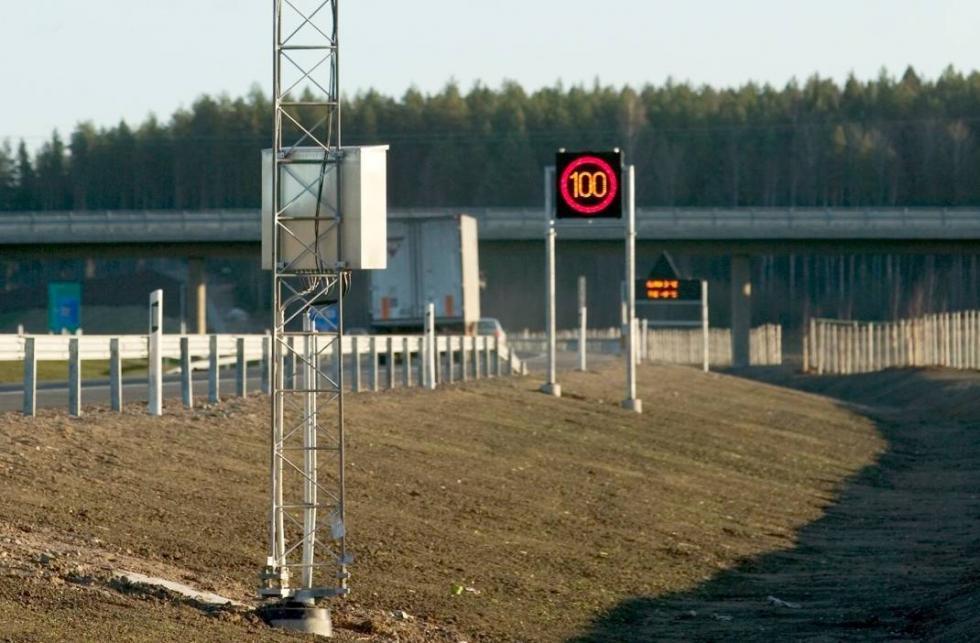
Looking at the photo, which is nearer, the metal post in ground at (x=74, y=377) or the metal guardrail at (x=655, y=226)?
the metal post in ground at (x=74, y=377)

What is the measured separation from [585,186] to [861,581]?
64.7 feet

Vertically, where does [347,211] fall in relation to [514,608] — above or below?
above

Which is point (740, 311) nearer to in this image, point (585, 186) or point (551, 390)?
point (551, 390)

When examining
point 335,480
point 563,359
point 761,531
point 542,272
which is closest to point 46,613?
point 335,480

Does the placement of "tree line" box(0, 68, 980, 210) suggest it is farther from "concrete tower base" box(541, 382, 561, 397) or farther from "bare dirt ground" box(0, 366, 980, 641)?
"bare dirt ground" box(0, 366, 980, 641)

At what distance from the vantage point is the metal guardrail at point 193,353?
21.9 metres

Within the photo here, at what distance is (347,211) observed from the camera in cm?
1378

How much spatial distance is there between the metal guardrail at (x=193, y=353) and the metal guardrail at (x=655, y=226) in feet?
162

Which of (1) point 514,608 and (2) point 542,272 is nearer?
(1) point 514,608

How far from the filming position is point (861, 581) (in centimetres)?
2066

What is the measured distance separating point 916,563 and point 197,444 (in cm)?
732

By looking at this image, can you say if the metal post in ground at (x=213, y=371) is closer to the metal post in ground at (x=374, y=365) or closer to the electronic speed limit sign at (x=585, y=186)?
the metal post in ground at (x=374, y=365)

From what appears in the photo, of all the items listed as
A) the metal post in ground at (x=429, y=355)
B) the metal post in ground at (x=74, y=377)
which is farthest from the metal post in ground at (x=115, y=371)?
the metal post in ground at (x=429, y=355)

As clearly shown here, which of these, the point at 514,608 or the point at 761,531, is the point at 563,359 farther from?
the point at 514,608
